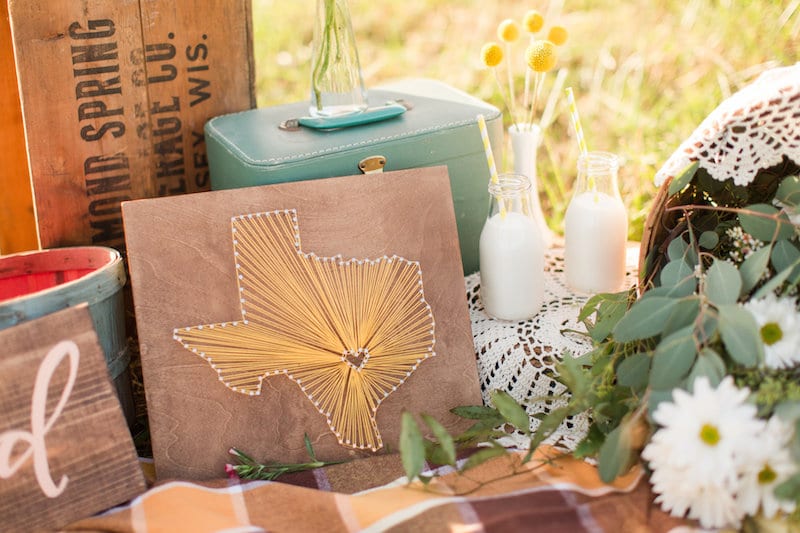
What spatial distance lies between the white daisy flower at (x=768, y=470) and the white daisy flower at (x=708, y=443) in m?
0.01

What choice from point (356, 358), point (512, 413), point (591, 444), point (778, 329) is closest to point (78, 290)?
point (356, 358)

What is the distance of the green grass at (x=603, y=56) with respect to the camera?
90.5 inches

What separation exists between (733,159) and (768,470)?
451 mm

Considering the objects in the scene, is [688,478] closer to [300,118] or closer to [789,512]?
[789,512]

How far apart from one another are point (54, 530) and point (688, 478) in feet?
2.78

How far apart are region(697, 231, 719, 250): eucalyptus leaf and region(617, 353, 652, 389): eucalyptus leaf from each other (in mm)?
243

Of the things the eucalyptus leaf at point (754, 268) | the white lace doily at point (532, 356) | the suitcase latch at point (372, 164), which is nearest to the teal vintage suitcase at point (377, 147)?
the suitcase latch at point (372, 164)

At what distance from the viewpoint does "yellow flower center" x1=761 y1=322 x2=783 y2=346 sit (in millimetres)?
1034

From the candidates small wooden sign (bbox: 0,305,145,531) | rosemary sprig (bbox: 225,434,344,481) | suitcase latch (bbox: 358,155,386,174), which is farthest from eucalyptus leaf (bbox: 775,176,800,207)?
small wooden sign (bbox: 0,305,145,531)

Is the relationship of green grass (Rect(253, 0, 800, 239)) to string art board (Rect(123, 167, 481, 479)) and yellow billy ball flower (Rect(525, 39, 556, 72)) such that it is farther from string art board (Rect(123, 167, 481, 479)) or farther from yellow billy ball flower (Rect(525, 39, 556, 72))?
string art board (Rect(123, 167, 481, 479))

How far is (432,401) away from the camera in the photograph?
51.5 inches

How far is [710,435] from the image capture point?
949 millimetres

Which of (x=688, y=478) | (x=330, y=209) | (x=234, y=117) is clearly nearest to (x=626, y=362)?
(x=688, y=478)

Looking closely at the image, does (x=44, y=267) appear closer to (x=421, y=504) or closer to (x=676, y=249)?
(x=421, y=504)
